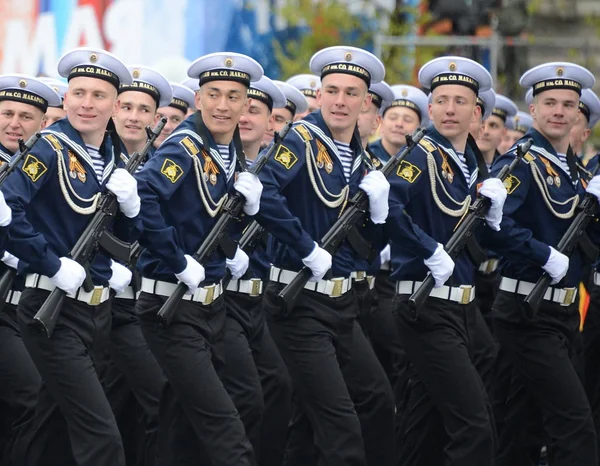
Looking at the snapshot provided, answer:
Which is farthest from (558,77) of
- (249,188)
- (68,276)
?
(68,276)

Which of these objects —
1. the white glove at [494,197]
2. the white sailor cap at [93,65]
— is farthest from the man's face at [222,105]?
the white glove at [494,197]

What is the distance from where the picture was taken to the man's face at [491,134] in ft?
35.4

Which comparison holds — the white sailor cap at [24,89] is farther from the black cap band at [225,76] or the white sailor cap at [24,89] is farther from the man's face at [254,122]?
the man's face at [254,122]

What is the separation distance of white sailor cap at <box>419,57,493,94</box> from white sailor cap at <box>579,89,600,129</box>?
4.82 ft

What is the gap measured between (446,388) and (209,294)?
1328 millimetres

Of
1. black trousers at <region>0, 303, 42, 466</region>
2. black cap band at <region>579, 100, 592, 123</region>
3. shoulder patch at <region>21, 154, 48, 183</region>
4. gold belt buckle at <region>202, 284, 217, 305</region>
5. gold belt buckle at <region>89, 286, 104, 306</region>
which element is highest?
black cap band at <region>579, 100, 592, 123</region>

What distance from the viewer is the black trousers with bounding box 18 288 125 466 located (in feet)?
22.0

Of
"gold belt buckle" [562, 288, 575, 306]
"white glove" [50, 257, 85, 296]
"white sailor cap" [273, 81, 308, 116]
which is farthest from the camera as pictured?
"white sailor cap" [273, 81, 308, 116]

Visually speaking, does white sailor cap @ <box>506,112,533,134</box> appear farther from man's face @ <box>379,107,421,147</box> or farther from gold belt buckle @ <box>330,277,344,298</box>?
gold belt buckle @ <box>330,277,344,298</box>

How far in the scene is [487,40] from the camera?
1480 centimetres

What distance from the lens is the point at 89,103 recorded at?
7211mm

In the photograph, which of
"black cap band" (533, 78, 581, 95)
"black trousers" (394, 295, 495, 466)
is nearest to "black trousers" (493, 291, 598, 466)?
"black trousers" (394, 295, 495, 466)

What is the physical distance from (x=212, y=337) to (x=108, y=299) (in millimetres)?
529

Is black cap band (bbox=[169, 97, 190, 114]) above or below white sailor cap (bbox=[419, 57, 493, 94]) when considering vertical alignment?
below
